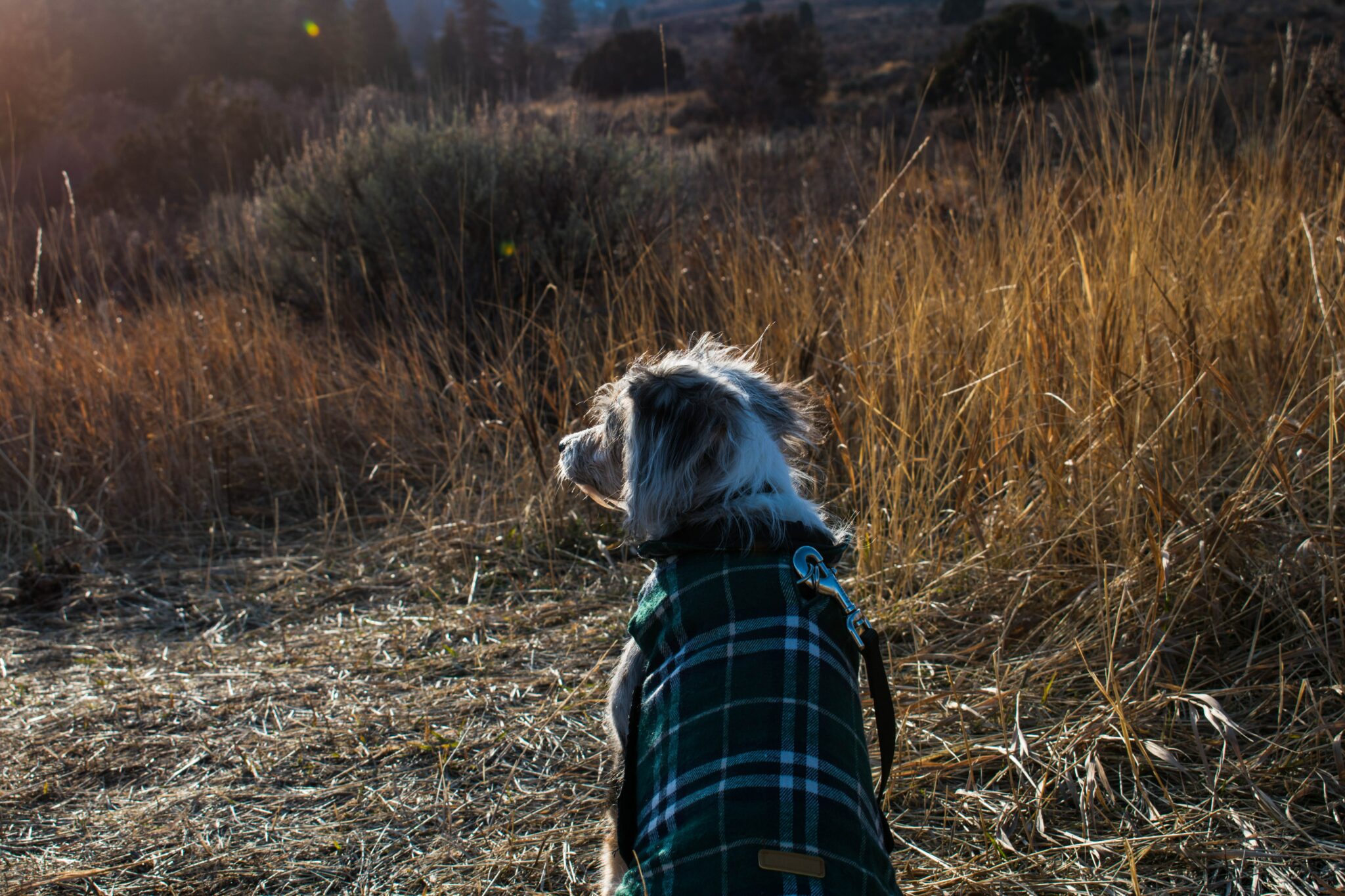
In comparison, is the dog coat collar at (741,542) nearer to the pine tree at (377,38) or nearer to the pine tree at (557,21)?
the pine tree at (377,38)

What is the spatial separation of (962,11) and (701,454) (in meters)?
41.6

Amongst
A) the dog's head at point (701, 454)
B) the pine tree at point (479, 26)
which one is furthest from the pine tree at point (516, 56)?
the dog's head at point (701, 454)

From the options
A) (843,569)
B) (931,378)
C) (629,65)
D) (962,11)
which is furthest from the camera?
(962,11)

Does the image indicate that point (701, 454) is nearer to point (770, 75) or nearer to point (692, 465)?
point (692, 465)

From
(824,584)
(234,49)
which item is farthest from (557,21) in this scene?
(824,584)

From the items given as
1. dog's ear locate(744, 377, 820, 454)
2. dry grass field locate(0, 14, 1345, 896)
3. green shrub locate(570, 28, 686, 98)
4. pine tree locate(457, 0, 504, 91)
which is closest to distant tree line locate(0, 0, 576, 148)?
green shrub locate(570, 28, 686, 98)

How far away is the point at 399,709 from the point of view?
10.0 feet

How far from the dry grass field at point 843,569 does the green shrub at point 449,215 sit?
0.95 meters

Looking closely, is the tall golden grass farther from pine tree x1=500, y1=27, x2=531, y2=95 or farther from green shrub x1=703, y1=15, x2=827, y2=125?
pine tree x1=500, y1=27, x2=531, y2=95

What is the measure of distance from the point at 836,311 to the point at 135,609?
3434 millimetres

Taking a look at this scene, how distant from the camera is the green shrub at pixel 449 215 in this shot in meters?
6.33

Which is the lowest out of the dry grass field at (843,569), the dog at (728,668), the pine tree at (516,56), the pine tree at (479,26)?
the dry grass field at (843,569)

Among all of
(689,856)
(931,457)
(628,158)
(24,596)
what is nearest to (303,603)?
(24,596)

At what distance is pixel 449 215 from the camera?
21.1ft
